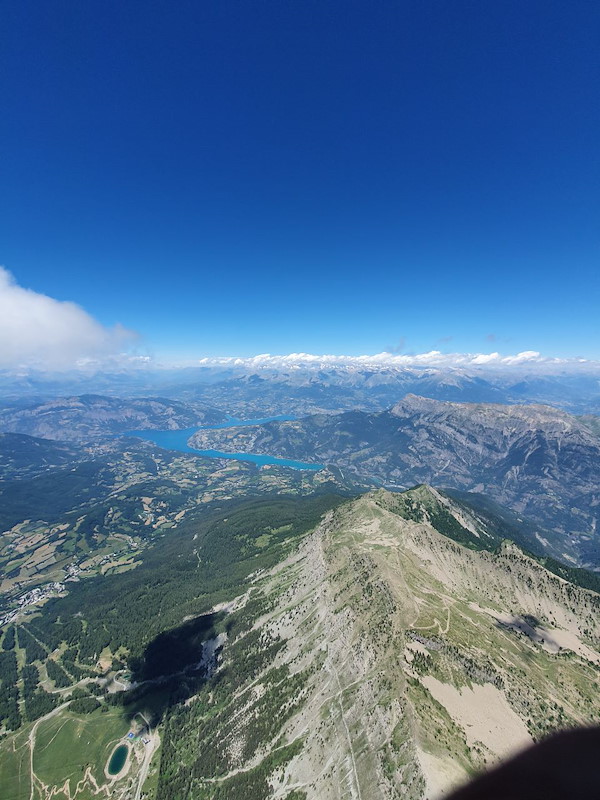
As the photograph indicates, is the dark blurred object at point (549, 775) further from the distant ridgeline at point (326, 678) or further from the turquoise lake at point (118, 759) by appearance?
the turquoise lake at point (118, 759)

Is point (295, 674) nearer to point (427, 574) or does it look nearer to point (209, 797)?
point (209, 797)

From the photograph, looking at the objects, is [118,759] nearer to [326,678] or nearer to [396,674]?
[326,678]

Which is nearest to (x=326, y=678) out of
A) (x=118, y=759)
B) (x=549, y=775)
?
(x=549, y=775)

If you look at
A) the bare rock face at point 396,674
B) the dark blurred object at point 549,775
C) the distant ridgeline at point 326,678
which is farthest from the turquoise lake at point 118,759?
the dark blurred object at point 549,775

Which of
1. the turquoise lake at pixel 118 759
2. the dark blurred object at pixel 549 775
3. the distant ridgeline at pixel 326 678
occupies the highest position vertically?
the dark blurred object at pixel 549 775

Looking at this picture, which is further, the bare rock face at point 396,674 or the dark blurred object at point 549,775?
the bare rock face at point 396,674

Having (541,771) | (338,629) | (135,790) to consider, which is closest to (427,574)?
(338,629)
